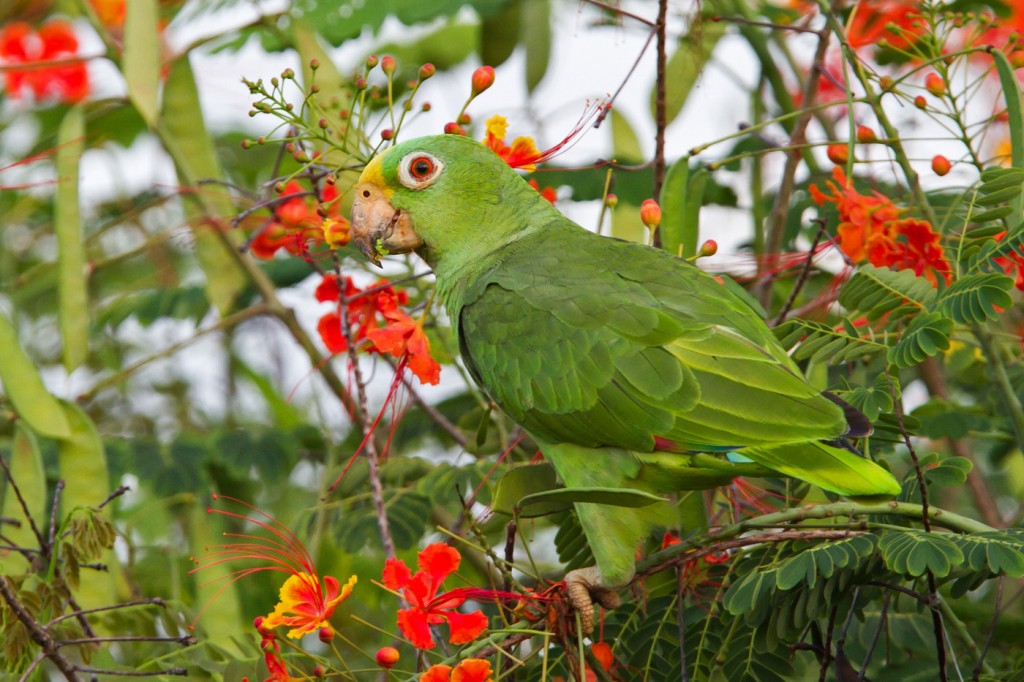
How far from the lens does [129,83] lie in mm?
2996

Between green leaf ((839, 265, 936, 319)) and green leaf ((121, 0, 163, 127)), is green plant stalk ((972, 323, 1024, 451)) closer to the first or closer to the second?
green leaf ((839, 265, 936, 319))

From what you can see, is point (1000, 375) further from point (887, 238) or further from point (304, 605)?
point (304, 605)

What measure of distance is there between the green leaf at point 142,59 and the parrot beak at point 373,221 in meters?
0.91

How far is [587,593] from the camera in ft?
7.23

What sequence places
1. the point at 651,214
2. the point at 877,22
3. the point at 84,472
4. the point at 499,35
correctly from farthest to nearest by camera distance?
the point at 877,22
the point at 499,35
the point at 84,472
the point at 651,214

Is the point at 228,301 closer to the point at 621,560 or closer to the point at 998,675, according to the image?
the point at 621,560

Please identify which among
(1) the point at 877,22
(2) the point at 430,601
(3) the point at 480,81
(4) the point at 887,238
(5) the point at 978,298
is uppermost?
(1) the point at 877,22

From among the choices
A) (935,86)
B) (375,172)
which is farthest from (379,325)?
(935,86)

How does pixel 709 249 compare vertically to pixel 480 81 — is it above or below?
below

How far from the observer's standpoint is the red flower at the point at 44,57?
4898 mm

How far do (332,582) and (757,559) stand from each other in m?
0.82

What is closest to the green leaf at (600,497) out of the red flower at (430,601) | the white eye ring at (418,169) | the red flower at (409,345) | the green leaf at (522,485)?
the green leaf at (522,485)

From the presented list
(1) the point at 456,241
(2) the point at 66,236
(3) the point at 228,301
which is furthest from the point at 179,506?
(1) the point at 456,241

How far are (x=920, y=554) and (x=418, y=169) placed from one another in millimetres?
1359
